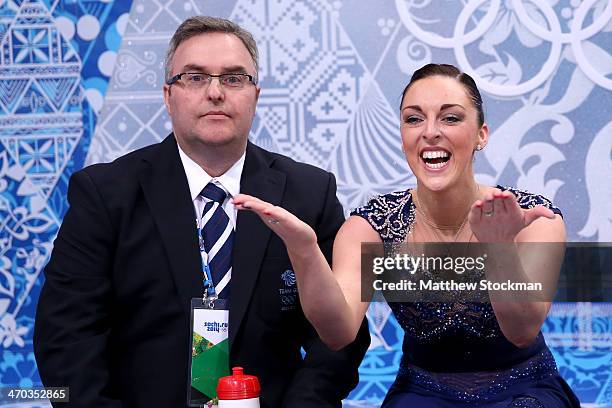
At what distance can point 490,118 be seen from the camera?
2869mm

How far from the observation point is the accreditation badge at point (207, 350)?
1990mm

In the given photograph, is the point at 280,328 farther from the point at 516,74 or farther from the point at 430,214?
the point at 516,74

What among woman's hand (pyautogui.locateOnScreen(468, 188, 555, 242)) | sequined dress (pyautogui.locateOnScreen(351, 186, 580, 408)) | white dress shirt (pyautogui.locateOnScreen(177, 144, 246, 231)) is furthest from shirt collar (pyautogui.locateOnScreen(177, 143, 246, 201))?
woman's hand (pyautogui.locateOnScreen(468, 188, 555, 242))

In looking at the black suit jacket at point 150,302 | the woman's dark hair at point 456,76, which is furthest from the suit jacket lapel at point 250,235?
the woman's dark hair at point 456,76

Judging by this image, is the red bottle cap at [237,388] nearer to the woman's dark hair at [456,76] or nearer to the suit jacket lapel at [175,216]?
the suit jacket lapel at [175,216]

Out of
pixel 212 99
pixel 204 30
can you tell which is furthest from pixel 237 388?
pixel 204 30

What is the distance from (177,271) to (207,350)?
0.66 ft

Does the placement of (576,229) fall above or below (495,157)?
below

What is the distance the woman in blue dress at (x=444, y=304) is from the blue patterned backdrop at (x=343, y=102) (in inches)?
30.0

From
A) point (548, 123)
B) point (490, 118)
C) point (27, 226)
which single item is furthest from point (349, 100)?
point (27, 226)

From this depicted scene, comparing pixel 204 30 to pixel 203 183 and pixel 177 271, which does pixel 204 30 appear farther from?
pixel 177 271

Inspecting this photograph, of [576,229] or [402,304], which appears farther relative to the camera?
[576,229]

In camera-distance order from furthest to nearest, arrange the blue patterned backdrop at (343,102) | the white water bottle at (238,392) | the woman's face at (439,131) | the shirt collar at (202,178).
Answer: the blue patterned backdrop at (343,102), the shirt collar at (202,178), the woman's face at (439,131), the white water bottle at (238,392)

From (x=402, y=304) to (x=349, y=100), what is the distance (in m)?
1.01
